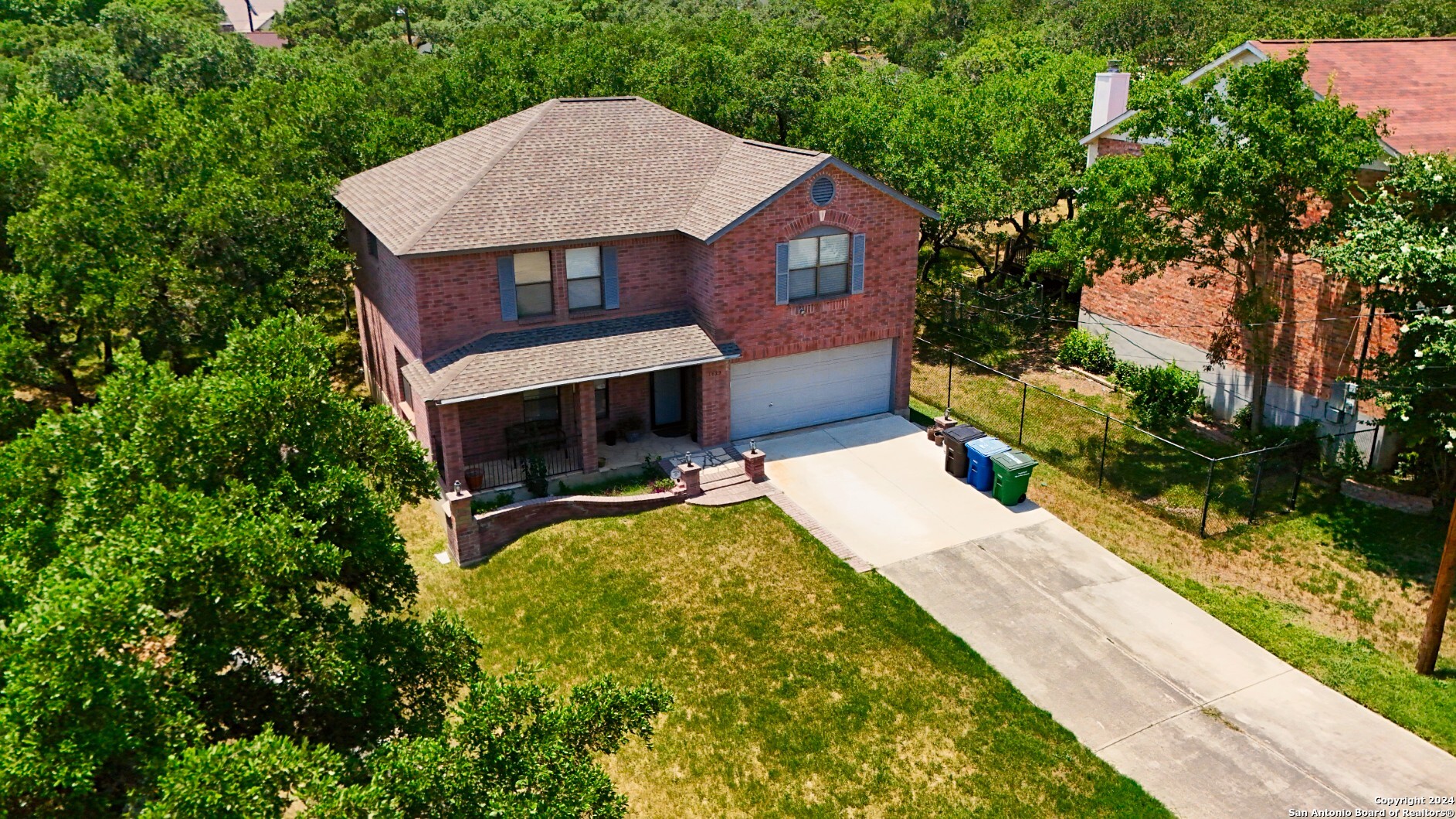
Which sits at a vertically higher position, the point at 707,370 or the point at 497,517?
the point at 707,370

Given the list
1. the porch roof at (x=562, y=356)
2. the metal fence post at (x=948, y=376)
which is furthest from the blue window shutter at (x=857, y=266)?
the metal fence post at (x=948, y=376)

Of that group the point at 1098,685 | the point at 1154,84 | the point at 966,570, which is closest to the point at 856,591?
the point at 966,570

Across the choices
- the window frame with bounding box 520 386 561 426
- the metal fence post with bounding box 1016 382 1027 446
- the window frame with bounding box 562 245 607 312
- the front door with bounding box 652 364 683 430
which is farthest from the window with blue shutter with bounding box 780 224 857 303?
the window frame with bounding box 520 386 561 426

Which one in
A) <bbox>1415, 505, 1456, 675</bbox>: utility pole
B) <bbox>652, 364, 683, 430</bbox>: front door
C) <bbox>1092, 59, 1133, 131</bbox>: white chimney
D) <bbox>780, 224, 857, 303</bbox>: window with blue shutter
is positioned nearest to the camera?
<bbox>1415, 505, 1456, 675</bbox>: utility pole

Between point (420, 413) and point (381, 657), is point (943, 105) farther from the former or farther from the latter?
point (381, 657)

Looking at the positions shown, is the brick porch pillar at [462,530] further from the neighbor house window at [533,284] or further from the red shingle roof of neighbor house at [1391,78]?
the red shingle roof of neighbor house at [1391,78]

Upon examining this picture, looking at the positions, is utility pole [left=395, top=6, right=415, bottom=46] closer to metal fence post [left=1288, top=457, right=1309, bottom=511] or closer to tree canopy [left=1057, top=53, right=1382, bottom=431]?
tree canopy [left=1057, top=53, right=1382, bottom=431]

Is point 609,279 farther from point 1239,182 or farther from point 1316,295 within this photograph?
point 1316,295

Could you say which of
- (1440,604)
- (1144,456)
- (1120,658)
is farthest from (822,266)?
(1440,604)
